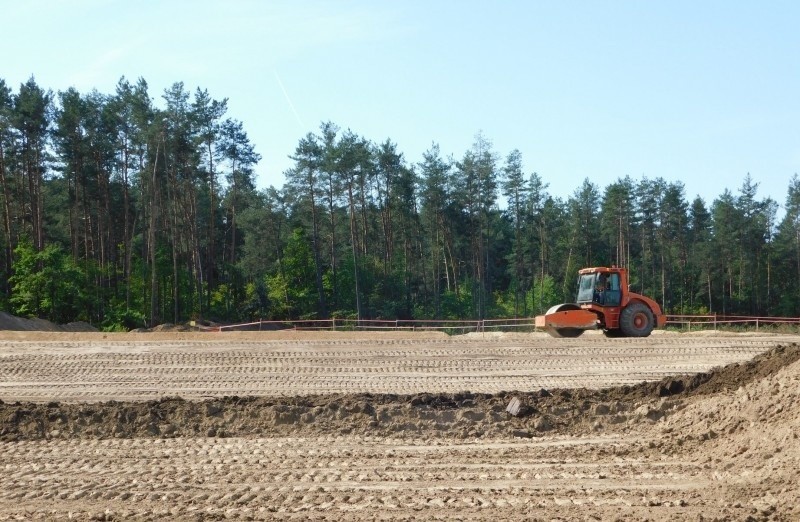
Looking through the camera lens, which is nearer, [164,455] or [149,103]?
[164,455]

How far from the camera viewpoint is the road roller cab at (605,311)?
25.2 metres

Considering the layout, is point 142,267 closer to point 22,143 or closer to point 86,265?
point 86,265

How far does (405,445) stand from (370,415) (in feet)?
4.95

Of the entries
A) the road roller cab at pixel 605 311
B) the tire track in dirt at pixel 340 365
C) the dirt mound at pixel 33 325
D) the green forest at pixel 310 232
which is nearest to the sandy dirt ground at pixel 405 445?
the tire track in dirt at pixel 340 365

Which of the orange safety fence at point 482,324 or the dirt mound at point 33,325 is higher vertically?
the dirt mound at point 33,325

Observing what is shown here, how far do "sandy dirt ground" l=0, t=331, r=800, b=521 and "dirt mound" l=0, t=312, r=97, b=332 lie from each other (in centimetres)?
1767

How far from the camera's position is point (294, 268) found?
55969mm

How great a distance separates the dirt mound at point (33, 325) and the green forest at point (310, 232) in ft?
13.1

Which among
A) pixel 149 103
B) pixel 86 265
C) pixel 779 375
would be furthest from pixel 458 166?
pixel 779 375

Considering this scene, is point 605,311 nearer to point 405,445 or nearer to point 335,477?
point 405,445

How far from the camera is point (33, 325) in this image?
124ft

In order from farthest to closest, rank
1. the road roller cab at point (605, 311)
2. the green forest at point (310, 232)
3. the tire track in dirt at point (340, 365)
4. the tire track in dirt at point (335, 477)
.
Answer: the green forest at point (310, 232) → the road roller cab at point (605, 311) → the tire track in dirt at point (340, 365) → the tire track in dirt at point (335, 477)

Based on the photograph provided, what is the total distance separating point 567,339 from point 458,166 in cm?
3811

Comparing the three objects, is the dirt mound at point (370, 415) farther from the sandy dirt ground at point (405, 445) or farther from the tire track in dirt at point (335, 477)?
the tire track in dirt at point (335, 477)
